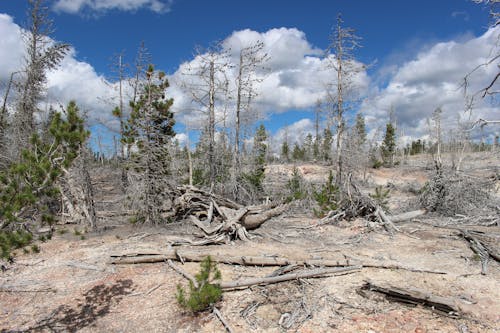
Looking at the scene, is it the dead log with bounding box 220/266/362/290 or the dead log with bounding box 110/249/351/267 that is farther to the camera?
the dead log with bounding box 110/249/351/267

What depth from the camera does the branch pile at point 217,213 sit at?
8.40m

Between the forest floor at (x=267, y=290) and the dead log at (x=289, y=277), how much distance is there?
0.09m

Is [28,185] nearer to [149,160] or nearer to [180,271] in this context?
[180,271]

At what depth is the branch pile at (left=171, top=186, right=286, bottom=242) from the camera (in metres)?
8.40

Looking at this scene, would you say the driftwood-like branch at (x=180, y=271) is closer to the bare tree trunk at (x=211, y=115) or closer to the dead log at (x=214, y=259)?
the dead log at (x=214, y=259)

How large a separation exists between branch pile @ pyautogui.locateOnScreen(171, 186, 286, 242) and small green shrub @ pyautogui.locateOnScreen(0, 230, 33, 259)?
4.58 meters

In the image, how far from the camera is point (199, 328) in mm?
4438

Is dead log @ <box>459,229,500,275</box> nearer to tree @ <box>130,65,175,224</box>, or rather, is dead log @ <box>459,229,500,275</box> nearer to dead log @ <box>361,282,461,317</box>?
dead log @ <box>361,282,461,317</box>

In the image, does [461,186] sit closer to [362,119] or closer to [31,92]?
[31,92]

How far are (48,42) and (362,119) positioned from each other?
35.6 metres

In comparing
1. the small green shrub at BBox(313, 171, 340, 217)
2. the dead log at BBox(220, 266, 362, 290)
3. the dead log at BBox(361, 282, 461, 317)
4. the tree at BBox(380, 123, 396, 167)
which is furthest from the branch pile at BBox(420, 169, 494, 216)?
the tree at BBox(380, 123, 396, 167)

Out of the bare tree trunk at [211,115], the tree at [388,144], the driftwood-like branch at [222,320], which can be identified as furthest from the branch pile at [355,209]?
the tree at [388,144]

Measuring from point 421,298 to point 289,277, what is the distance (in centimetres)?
211

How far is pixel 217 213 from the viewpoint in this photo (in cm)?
998
